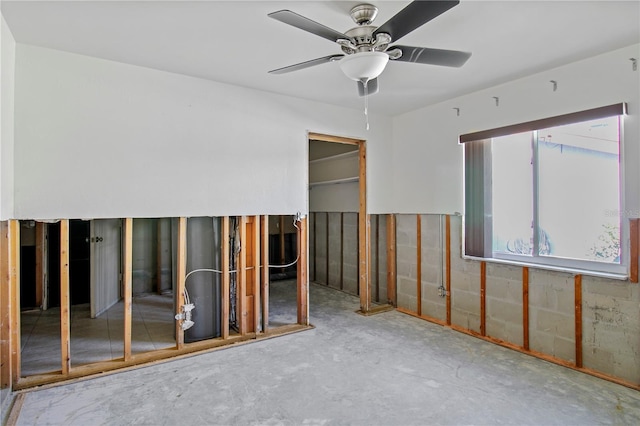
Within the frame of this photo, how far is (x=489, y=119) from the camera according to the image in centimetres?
370

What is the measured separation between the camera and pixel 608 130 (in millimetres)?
2930

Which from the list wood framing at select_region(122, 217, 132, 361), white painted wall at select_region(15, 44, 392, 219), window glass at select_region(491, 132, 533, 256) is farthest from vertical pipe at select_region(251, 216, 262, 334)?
window glass at select_region(491, 132, 533, 256)

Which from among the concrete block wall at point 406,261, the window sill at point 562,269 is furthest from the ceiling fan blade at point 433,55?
the concrete block wall at point 406,261

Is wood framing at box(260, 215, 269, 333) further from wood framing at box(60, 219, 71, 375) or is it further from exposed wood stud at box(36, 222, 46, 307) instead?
exposed wood stud at box(36, 222, 46, 307)

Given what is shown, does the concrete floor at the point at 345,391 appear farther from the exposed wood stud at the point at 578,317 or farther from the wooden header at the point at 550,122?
the wooden header at the point at 550,122

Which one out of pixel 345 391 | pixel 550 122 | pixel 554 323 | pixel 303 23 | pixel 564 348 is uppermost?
pixel 303 23

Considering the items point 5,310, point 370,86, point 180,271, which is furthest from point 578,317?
point 5,310

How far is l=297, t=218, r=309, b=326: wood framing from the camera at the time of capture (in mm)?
4094

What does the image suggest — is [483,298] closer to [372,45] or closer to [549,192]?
[549,192]

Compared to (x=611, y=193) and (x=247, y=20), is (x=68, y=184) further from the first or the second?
(x=611, y=193)

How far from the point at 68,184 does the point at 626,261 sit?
4.56m

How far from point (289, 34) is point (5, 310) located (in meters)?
2.87

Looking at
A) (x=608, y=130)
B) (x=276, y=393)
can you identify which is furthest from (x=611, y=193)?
(x=276, y=393)

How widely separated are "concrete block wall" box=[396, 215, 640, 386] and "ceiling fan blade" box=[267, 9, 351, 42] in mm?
2787
